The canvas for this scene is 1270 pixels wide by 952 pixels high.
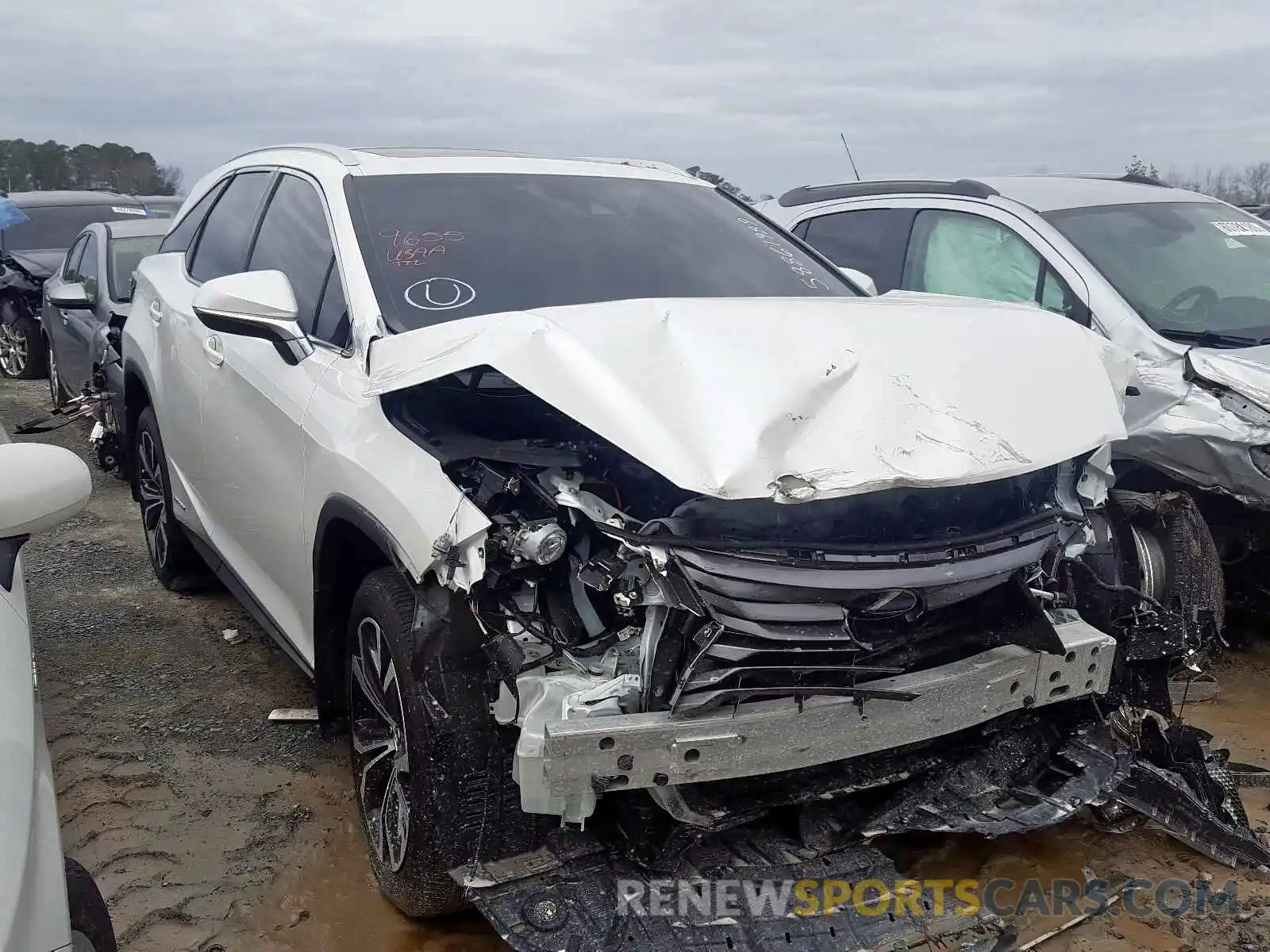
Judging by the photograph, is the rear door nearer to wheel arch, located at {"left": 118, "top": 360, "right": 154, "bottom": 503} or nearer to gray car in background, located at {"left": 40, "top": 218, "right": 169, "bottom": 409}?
wheel arch, located at {"left": 118, "top": 360, "right": 154, "bottom": 503}

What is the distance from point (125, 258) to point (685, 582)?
7512 millimetres

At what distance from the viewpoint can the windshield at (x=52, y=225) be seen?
11672 mm

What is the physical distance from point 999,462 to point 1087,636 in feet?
2.01

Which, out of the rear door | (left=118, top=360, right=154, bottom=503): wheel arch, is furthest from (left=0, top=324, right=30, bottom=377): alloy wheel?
the rear door

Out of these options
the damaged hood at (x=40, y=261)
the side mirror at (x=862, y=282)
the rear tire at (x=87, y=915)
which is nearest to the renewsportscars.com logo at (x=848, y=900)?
the rear tire at (x=87, y=915)

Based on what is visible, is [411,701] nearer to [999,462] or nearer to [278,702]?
[999,462]

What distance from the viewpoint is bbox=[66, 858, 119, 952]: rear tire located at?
216 cm

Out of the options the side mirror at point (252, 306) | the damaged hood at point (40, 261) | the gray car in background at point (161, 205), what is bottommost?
the damaged hood at point (40, 261)

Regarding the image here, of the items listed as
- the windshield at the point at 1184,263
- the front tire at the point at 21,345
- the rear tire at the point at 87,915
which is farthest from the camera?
the front tire at the point at 21,345

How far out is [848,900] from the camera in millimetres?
2520

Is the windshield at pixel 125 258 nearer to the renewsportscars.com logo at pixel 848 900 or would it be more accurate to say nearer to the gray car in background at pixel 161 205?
the gray car in background at pixel 161 205

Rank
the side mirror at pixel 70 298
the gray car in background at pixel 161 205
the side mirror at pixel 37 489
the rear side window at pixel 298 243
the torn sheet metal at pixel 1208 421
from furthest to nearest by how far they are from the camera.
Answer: the gray car in background at pixel 161 205
the side mirror at pixel 70 298
the torn sheet metal at pixel 1208 421
the rear side window at pixel 298 243
the side mirror at pixel 37 489

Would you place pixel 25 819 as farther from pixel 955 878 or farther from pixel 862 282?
pixel 862 282

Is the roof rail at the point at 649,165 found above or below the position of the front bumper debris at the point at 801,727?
above
